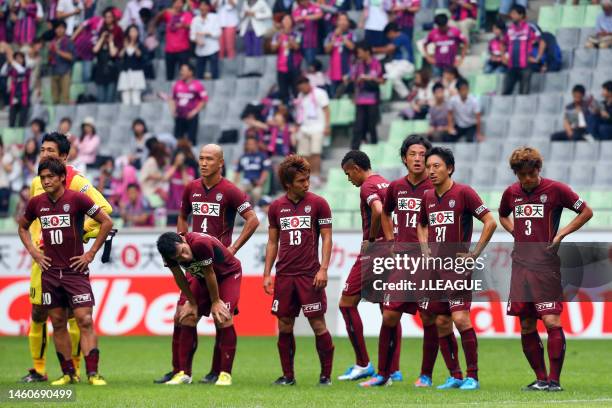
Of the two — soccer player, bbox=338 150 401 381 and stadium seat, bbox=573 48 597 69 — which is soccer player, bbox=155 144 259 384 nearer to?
soccer player, bbox=338 150 401 381

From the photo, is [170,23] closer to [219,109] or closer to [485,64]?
[219,109]

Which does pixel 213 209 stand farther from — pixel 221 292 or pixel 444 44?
pixel 444 44

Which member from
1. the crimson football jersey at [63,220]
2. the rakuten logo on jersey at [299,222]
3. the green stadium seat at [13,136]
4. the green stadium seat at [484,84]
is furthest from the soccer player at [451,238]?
the green stadium seat at [13,136]

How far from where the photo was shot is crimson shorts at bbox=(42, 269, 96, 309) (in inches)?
Result: 531

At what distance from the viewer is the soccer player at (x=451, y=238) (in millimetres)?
12836

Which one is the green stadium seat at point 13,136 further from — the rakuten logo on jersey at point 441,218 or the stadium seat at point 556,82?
the rakuten logo on jersey at point 441,218

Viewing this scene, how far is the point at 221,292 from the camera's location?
13516mm

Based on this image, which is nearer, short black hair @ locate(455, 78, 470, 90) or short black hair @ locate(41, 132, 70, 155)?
short black hair @ locate(41, 132, 70, 155)

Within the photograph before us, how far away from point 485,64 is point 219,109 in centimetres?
591

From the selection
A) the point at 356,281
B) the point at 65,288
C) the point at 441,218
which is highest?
the point at 441,218

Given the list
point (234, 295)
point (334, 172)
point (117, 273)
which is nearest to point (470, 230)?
point (234, 295)

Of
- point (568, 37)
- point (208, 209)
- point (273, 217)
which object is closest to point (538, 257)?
point (273, 217)

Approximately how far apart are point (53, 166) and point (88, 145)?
47.0ft

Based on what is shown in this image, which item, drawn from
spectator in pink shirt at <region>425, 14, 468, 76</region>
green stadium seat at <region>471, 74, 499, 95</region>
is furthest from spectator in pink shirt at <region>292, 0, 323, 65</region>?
green stadium seat at <region>471, 74, 499, 95</region>
